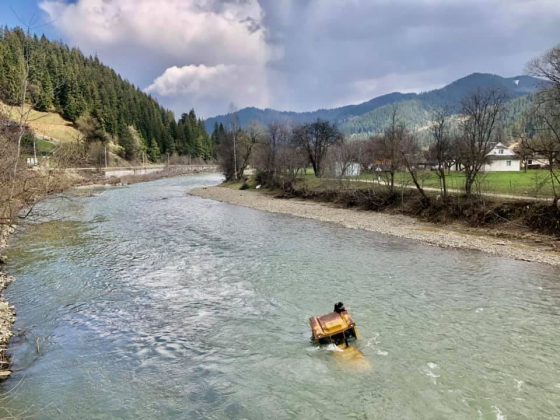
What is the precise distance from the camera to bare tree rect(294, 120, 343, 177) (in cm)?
6058

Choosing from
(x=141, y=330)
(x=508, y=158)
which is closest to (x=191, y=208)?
(x=141, y=330)

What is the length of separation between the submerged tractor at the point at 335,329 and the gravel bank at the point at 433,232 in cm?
1273

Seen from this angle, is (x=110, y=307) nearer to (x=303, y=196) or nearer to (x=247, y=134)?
(x=303, y=196)

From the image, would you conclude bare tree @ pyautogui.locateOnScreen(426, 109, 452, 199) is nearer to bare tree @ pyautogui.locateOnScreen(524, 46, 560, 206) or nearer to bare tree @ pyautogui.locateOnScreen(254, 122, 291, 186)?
bare tree @ pyautogui.locateOnScreen(524, 46, 560, 206)

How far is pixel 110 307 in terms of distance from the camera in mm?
12891

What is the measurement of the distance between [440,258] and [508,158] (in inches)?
2470

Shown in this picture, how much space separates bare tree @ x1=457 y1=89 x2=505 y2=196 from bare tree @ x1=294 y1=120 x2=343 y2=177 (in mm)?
31854

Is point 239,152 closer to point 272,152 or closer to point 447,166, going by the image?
point 272,152

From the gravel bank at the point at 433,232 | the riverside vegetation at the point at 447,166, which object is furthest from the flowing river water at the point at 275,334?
the riverside vegetation at the point at 447,166

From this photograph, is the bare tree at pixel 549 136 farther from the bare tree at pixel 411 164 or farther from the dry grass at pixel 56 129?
the dry grass at pixel 56 129

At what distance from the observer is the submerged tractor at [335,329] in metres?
9.46

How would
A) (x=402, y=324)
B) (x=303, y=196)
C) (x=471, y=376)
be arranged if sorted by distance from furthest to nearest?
(x=303, y=196), (x=402, y=324), (x=471, y=376)

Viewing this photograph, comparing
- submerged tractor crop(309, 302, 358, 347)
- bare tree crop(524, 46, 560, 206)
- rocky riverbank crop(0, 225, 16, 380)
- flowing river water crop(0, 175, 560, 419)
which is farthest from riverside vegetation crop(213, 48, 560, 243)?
rocky riverbank crop(0, 225, 16, 380)

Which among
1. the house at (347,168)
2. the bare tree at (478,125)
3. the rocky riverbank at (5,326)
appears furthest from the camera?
the house at (347,168)
